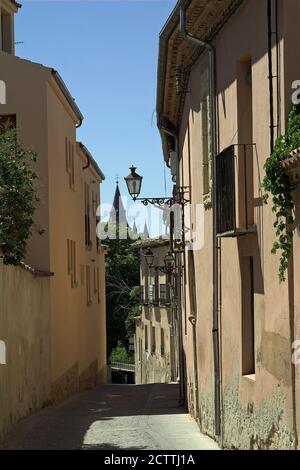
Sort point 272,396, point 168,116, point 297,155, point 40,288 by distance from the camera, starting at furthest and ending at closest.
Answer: point 168,116 → point 40,288 → point 272,396 → point 297,155

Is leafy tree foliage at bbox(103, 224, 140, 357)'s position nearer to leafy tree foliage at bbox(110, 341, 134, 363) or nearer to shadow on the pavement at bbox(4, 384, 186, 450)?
leafy tree foliage at bbox(110, 341, 134, 363)

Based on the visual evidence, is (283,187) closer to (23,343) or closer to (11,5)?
(23,343)

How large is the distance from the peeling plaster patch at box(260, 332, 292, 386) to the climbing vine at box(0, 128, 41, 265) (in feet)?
15.2

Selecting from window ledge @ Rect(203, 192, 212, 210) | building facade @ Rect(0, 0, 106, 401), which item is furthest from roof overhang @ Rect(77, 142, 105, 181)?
window ledge @ Rect(203, 192, 212, 210)

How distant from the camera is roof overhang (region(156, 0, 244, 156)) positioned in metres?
12.5

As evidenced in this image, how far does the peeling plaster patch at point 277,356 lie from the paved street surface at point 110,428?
9.16 ft

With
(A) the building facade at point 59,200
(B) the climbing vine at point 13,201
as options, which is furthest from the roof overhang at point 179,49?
(B) the climbing vine at point 13,201


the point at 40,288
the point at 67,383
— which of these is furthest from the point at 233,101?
the point at 67,383

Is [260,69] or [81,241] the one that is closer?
[260,69]

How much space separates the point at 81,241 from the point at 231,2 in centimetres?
1756

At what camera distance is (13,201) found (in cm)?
1309

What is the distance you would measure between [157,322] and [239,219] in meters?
26.5

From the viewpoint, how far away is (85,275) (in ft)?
97.9
